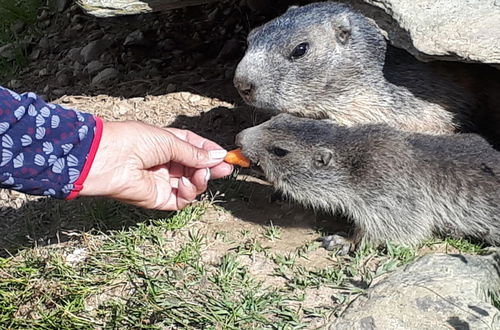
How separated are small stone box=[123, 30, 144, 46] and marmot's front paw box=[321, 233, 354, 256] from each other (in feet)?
11.9

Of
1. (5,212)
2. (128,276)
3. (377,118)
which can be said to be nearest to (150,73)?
(5,212)

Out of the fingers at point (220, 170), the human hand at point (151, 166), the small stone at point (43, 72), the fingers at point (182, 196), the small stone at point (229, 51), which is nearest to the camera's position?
the human hand at point (151, 166)

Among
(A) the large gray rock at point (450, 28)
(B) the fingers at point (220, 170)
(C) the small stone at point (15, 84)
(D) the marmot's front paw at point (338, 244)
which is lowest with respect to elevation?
(C) the small stone at point (15, 84)

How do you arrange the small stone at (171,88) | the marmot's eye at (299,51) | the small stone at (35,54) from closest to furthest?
the marmot's eye at (299,51) < the small stone at (171,88) < the small stone at (35,54)

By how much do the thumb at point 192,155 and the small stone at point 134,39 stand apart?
2982 millimetres

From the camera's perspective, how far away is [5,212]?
5.57m

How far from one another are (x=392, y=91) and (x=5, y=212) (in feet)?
10.3

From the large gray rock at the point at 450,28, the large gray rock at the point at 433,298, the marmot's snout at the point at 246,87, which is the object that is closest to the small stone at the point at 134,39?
the marmot's snout at the point at 246,87

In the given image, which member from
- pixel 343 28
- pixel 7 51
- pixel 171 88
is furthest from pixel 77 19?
pixel 343 28

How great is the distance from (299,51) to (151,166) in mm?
1613

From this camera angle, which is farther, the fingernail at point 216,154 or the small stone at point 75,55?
the small stone at point 75,55

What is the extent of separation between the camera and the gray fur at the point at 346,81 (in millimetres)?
5285

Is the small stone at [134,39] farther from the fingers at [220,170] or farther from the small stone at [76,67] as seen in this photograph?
the fingers at [220,170]

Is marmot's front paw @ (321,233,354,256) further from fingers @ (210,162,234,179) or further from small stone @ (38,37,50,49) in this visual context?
small stone @ (38,37,50,49)
